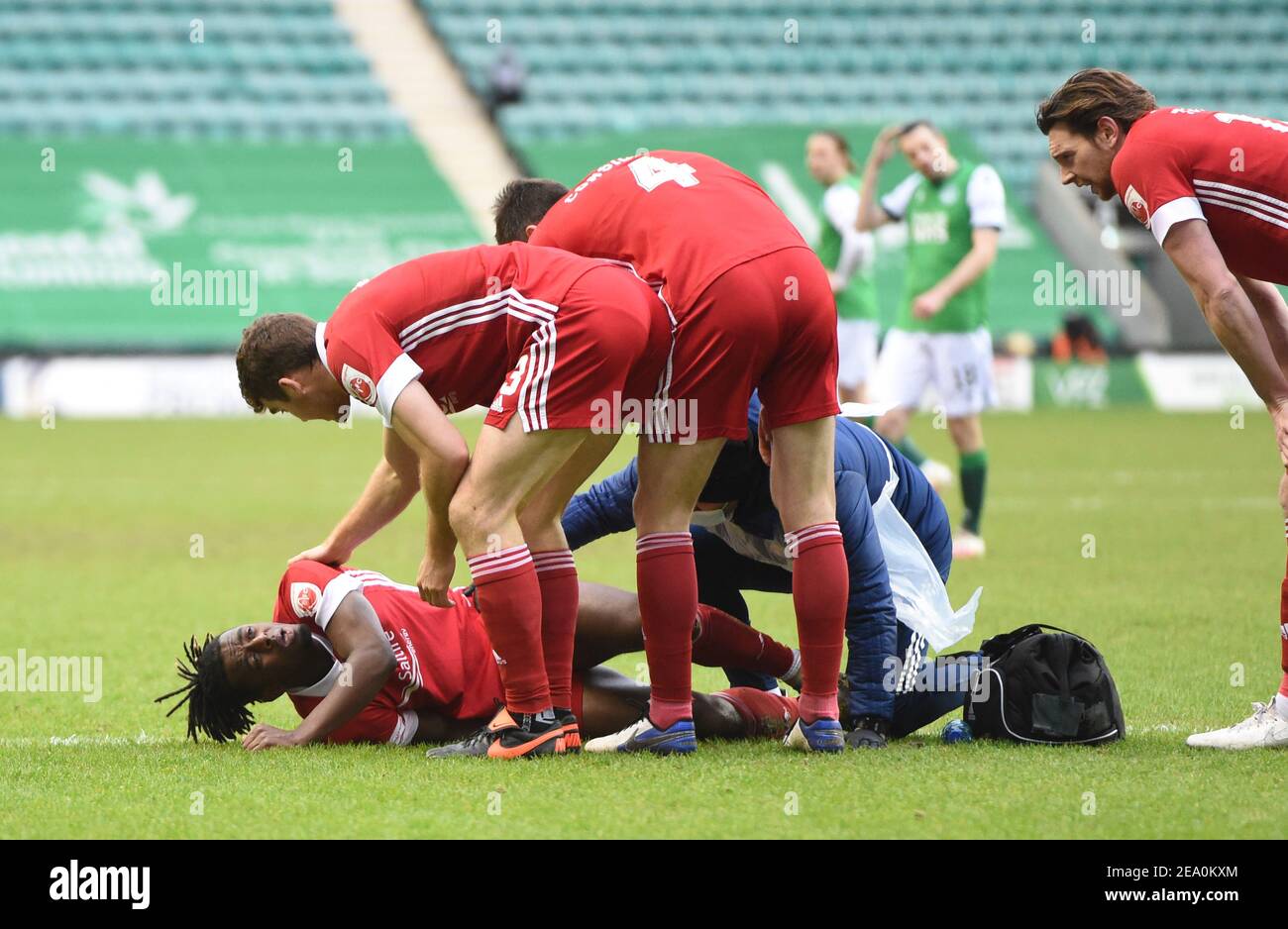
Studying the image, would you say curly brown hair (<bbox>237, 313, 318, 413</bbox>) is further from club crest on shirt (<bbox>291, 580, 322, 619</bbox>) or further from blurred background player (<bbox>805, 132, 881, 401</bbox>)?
blurred background player (<bbox>805, 132, 881, 401</bbox>)

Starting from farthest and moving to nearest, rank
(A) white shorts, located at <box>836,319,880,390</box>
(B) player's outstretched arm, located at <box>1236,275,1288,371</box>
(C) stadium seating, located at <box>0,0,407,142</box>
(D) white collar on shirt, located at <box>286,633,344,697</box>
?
(C) stadium seating, located at <box>0,0,407,142</box>
(A) white shorts, located at <box>836,319,880,390</box>
(D) white collar on shirt, located at <box>286,633,344,697</box>
(B) player's outstretched arm, located at <box>1236,275,1288,371</box>

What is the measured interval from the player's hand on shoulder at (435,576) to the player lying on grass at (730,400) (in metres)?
0.53

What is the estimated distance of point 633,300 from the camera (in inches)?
170

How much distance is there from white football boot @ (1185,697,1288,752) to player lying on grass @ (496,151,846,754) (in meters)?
1.04

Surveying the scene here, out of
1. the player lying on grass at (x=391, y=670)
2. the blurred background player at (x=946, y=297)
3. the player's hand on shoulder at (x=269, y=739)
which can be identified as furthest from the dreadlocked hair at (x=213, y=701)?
the blurred background player at (x=946, y=297)

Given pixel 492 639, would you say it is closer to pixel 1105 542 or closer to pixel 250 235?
pixel 1105 542

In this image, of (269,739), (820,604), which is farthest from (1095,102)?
(269,739)

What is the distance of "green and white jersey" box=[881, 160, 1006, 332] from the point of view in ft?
31.9

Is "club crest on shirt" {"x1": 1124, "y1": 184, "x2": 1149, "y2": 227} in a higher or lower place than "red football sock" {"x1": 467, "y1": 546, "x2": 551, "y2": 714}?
higher

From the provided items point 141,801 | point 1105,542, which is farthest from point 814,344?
point 1105,542

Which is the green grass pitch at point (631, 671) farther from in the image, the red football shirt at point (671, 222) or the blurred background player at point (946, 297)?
the red football shirt at point (671, 222)

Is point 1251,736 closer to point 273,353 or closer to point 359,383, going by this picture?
point 359,383

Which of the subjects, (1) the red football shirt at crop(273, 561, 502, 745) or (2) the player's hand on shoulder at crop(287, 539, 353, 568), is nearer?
(1) the red football shirt at crop(273, 561, 502, 745)

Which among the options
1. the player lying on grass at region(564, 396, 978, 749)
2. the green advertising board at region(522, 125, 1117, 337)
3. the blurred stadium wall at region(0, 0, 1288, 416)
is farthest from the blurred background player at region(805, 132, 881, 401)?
the green advertising board at region(522, 125, 1117, 337)
